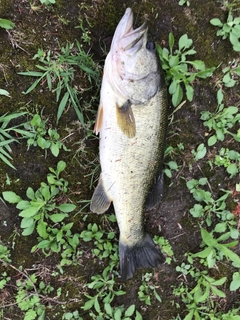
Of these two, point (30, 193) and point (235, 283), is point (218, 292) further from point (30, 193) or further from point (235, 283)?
point (30, 193)

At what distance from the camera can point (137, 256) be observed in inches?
117

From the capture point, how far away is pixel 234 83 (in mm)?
3150

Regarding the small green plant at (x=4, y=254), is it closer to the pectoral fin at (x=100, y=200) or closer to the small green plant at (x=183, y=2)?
the pectoral fin at (x=100, y=200)

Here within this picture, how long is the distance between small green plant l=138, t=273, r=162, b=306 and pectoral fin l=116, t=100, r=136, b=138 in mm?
1448

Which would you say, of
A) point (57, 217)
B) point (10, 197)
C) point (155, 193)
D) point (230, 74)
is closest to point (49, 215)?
point (57, 217)

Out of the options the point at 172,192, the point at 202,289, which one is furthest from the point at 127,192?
the point at 202,289

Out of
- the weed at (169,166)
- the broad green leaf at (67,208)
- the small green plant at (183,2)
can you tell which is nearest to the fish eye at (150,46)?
the small green plant at (183,2)

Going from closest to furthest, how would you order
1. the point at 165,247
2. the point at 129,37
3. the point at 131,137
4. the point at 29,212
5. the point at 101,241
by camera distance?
the point at 129,37 < the point at 131,137 < the point at 29,212 < the point at 101,241 < the point at 165,247

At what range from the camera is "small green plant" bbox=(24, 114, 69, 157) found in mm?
2812

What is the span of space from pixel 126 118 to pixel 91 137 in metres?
0.52

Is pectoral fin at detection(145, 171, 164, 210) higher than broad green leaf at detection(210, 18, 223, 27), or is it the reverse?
broad green leaf at detection(210, 18, 223, 27)

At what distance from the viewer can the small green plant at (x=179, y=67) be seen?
2912 mm

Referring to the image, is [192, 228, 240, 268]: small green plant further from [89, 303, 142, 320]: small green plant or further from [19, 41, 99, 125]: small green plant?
[19, 41, 99, 125]: small green plant

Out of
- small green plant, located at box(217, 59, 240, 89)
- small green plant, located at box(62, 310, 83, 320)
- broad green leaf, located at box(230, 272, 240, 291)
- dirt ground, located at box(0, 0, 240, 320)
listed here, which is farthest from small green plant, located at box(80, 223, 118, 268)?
small green plant, located at box(217, 59, 240, 89)
